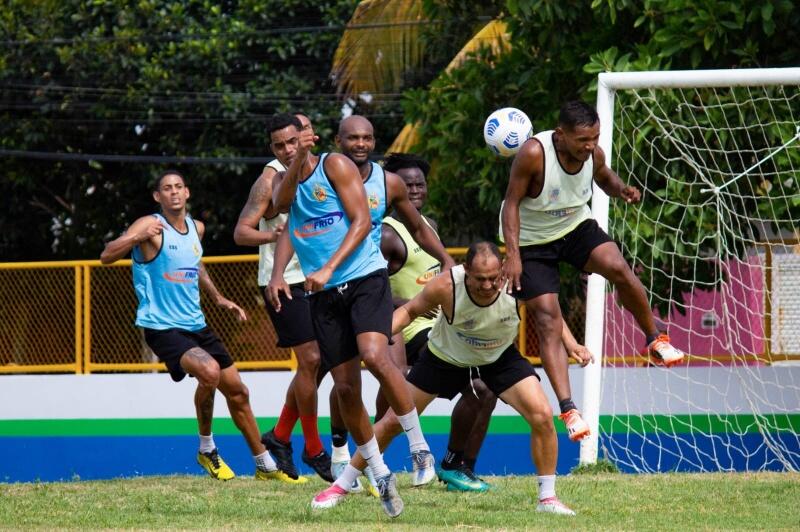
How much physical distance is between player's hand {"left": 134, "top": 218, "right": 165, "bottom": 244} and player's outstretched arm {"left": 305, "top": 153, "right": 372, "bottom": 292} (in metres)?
2.60

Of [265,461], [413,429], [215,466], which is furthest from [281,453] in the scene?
[413,429]

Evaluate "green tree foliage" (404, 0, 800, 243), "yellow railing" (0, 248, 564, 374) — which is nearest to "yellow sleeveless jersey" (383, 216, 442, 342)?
"green tree foliage" (404, 0, 800, 243)

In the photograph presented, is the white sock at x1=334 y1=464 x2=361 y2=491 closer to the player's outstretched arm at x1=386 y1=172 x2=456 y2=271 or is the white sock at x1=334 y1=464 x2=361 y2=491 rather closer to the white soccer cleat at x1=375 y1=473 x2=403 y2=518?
the white soccer cleat at x1=375 y1=473 x2=403 y2=518

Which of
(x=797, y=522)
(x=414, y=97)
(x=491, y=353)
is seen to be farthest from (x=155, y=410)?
(x=797, y=522)

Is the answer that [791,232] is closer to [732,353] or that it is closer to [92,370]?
[732,353]

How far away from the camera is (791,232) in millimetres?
13102

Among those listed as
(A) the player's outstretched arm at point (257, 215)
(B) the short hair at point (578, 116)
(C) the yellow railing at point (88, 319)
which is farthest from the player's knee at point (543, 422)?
(C) the yellow railing at point (88, 319)

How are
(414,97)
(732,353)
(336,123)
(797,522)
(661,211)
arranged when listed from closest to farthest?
(797,522) → (661,211) → (732,353) → (414,97) → (336,123)

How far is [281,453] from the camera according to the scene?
982 centimetres

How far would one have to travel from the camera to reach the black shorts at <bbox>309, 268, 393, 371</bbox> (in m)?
7.31

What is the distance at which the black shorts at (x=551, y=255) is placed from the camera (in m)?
8.21

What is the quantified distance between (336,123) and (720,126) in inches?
356

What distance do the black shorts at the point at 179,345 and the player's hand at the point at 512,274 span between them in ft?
9.32

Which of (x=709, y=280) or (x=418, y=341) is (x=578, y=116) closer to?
(x=418, y=341)
